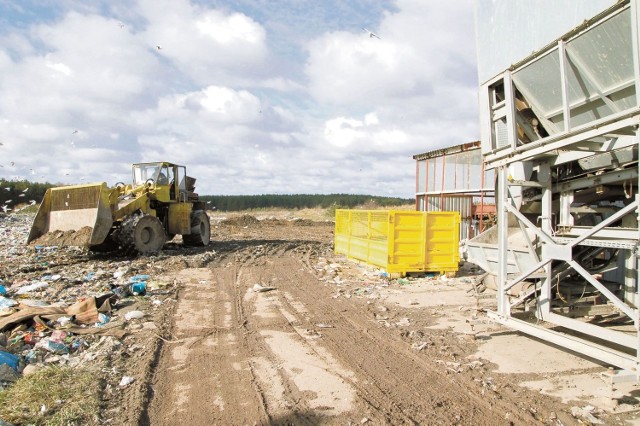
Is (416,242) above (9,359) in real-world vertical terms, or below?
above

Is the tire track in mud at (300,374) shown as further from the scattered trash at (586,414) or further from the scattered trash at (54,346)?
the scattered trash at (54,346)

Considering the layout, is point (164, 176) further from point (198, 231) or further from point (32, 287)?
point (32, 287)

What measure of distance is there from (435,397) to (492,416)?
51cm

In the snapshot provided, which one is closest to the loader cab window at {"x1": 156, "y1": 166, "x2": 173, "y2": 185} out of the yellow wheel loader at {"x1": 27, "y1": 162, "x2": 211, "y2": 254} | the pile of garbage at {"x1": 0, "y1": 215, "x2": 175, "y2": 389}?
the yellow wheel loader at {"x1": 27, "y1": 162, "x2": 211, "y2": 254}

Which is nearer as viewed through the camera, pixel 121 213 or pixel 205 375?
pixel 205 375

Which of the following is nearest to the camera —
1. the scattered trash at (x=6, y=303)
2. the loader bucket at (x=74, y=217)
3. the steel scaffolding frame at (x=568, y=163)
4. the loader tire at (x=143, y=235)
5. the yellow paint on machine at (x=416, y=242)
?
the steel scaffolding frame at (x=568, y=163)

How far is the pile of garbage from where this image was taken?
5043 millimetres

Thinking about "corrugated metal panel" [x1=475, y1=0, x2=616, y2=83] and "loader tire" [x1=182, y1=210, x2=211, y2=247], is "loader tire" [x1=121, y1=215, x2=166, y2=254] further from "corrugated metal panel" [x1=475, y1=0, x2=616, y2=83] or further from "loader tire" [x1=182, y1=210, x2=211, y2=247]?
"corrugated metal panel" [x1=475, y1=0, x2=616, y2=83]

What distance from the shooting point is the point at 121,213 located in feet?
40.9

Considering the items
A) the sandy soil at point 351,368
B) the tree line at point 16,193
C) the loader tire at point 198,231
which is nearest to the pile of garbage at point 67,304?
the sandy soil at point 351,368

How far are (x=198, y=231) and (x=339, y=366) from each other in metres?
11.8

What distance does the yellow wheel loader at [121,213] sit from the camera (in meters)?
11.3

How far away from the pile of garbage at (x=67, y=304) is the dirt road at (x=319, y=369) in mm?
739

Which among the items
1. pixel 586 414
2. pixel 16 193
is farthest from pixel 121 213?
pixel 16 193
